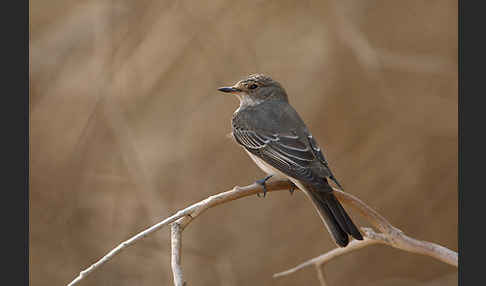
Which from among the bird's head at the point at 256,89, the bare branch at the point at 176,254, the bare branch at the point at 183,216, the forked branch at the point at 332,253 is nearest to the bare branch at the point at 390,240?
the forked branch at the point at 332,253

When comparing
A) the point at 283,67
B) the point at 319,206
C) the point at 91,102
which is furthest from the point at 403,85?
the point at 91,102

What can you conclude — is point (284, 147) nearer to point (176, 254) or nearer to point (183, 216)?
point (183, 216)

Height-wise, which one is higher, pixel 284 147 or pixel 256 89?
pixel 256 89

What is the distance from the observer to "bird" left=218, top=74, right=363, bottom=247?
204cm

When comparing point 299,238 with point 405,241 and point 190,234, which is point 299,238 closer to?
point 190,234

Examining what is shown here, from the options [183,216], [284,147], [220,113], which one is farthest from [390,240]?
[220,113]

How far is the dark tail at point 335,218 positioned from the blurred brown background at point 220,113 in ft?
3.57

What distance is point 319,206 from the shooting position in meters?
2.10

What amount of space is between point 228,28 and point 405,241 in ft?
5.54

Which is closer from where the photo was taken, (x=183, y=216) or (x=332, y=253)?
(x=183, y=216)

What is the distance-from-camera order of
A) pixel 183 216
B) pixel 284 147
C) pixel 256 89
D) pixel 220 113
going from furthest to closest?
pixel 220 113 < pixel 256 89 < pixel 284 147 < pixel 183 216

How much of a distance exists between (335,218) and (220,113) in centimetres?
134

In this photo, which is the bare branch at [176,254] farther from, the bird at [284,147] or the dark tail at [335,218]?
the dark tail at [335,218]

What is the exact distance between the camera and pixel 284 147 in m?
2.35
